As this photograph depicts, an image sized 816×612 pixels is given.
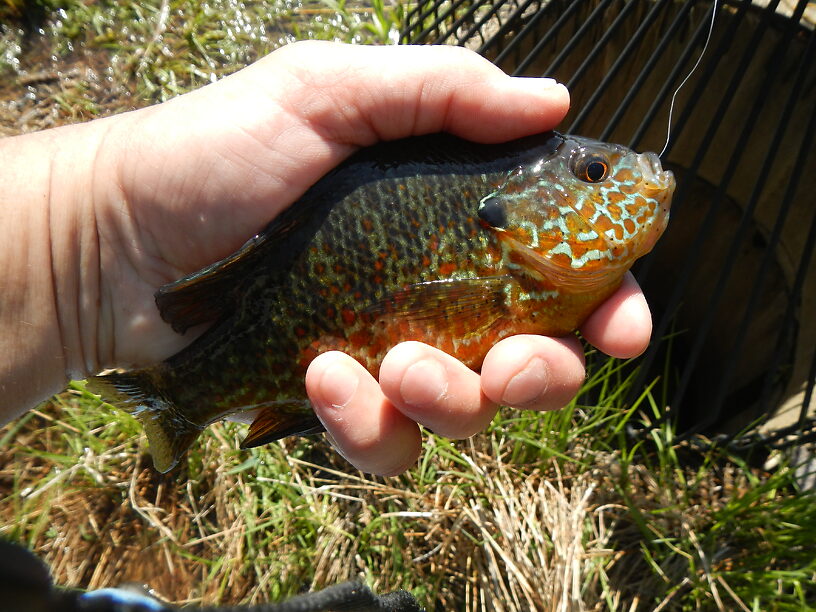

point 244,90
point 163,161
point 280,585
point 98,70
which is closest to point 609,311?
point 244,90

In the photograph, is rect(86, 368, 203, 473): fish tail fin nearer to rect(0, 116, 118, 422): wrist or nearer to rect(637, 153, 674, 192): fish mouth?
rect(0, 116, 118, 422): wrist

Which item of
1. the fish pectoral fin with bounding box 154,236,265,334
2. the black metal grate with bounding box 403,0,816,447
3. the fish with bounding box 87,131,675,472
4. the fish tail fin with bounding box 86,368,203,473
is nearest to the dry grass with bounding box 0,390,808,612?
the black metal grate with bounding box 403,0,816,447

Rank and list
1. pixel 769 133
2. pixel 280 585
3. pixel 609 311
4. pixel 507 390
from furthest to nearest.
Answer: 1. pixel 769 133
2. pixel 280 585
3. pixel 609 311
4. pixel 507 390

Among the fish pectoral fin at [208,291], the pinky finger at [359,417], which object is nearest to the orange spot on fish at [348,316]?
the pinky finger at [359,417]

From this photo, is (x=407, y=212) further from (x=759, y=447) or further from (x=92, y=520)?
(x=759, y=447)

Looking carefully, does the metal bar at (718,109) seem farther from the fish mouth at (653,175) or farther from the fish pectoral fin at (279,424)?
the fish pectoral fin at (279,424)

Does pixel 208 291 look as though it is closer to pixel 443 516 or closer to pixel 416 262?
pixel 416 262
